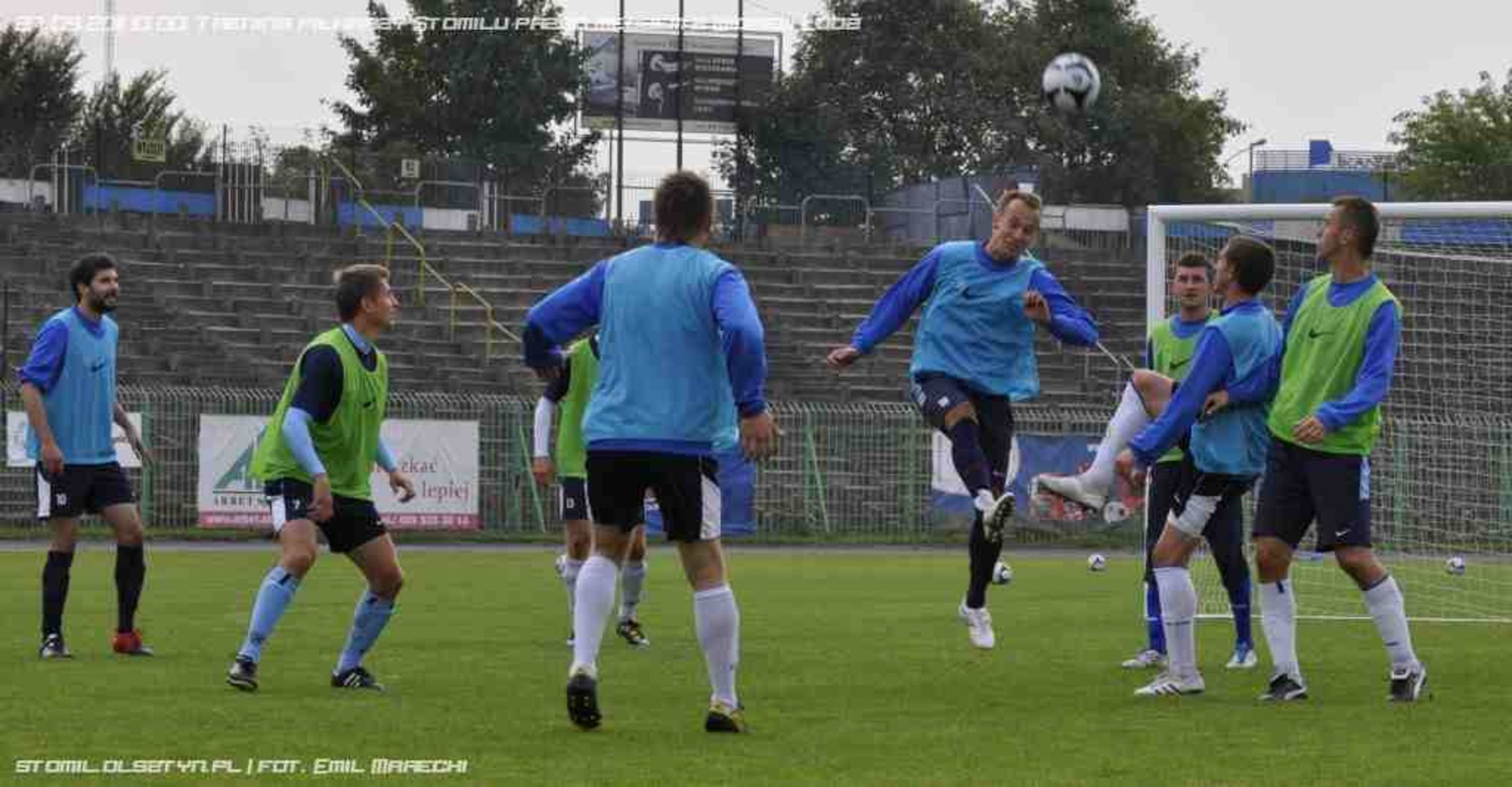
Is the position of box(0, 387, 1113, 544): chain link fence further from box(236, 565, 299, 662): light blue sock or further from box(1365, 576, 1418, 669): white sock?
box(1365, 576, 1418, 669): white sock

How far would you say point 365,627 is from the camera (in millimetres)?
11367

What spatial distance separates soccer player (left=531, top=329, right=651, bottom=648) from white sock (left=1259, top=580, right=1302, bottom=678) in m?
4.23

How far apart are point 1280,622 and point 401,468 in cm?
2321

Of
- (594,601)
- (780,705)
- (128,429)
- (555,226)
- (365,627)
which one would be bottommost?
(780,705)

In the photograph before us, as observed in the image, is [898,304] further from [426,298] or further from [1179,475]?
[426,298]

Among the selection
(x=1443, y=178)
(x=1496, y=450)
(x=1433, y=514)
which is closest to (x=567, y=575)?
(x=1433, y=514)

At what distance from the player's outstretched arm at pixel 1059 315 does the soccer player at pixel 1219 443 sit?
0.95 m

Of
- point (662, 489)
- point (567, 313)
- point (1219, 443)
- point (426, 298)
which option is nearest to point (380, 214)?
point (426, 298)

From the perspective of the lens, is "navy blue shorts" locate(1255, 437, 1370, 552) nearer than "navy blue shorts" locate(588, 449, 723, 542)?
No

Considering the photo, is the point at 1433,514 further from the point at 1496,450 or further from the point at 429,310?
the point at 429,310

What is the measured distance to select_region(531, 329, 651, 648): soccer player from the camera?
46.0 ft

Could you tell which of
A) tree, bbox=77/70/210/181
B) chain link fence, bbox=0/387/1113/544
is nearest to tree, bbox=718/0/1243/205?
tree, bbox=77/70/210/181

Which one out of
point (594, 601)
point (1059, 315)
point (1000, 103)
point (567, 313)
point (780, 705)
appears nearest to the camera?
point (594, 601)

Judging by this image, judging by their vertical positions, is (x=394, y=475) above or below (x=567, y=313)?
below
